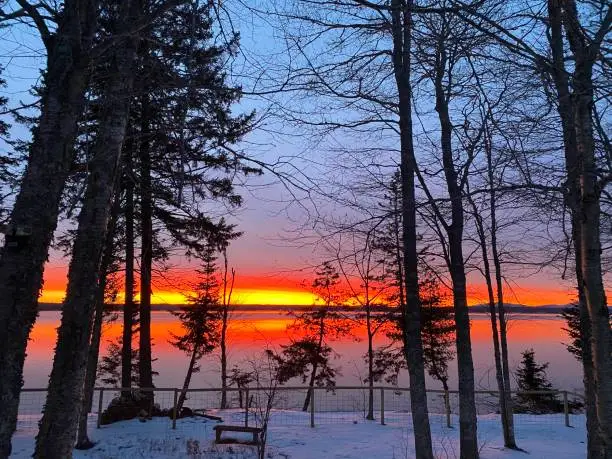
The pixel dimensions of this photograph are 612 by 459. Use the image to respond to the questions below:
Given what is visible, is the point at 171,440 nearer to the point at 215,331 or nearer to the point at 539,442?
the point at 539,442

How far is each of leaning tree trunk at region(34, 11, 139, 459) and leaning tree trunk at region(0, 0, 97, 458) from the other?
562mm

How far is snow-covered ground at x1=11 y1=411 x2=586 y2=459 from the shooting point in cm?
1145

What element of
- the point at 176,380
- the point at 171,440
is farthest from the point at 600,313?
the point at 176,380

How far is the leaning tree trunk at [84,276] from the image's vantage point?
4141 millimetres

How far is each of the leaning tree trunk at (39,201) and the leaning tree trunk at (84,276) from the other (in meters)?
0.56

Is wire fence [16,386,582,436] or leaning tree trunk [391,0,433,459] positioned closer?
leaning tree trunk [391,0,433,459]

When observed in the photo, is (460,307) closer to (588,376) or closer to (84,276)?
(588,376)

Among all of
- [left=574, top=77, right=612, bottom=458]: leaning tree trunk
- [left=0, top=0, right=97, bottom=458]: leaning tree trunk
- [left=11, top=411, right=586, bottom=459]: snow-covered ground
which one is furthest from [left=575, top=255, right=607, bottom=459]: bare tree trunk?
[left=0, top=0, right=97, bottom=458]: leaning tree trunk

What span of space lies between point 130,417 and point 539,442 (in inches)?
425

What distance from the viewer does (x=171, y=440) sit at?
1254cm

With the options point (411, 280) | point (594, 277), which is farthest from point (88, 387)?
point (594, 277)

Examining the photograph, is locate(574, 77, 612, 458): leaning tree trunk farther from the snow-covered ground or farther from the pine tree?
the pine tree

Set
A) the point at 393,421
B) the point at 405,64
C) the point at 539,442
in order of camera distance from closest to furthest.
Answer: the point at 405,64 < the point at 539,442 < the point at 393,421

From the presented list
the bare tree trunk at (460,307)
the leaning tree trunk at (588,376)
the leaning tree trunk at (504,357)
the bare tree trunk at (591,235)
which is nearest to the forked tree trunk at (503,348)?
the leaning tree trunk at (504,357)
